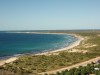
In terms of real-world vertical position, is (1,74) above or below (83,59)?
above

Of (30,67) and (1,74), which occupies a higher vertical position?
(1,74)

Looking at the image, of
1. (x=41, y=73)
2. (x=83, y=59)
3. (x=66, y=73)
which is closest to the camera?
(x=66, y=73)

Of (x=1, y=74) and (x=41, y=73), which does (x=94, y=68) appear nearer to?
(x=41, y=73)

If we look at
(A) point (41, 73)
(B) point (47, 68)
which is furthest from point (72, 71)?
(B) point (47, 68)

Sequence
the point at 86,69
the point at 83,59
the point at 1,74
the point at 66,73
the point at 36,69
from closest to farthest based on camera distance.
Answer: the point at 1,74 < the point at 66,73 < the point at 86,69 < the point at 36,69 < the point at 83,59

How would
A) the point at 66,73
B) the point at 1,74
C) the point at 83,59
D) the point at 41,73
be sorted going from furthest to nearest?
the point at 83,59 → the point at 41,73 → the point at 66,73 → the point at 1,74

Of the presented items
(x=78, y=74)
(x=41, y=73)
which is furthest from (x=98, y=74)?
(x=41, y=73)

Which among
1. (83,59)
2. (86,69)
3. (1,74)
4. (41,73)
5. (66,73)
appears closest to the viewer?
(1,74)

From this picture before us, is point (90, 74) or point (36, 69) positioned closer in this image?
point (90, 74)

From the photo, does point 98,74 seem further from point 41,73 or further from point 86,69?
point 41,73
